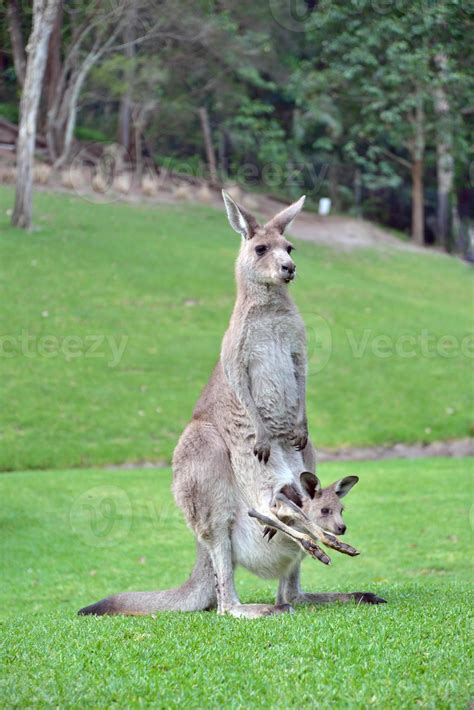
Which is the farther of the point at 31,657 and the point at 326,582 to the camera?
the point at 326,582

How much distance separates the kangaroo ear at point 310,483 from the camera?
20.4 feet

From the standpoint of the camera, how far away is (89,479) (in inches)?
591

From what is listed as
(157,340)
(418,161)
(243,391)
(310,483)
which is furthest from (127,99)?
(310,483)

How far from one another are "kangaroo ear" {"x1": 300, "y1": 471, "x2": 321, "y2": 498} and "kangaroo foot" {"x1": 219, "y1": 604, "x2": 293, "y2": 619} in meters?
0.71

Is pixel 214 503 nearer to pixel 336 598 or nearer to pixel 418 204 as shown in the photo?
pixel 336 598

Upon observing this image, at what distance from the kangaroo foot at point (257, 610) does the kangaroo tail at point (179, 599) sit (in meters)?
0.39

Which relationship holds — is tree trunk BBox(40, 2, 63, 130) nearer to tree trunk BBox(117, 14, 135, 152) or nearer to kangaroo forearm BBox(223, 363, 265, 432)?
tree trunk BBox(117, 14, 135, 152)

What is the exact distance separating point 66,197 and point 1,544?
63.2ft

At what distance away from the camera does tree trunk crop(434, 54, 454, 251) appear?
33.4 meters

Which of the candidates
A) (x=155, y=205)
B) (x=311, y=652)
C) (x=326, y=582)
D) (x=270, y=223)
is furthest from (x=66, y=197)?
(x=311, y=652)

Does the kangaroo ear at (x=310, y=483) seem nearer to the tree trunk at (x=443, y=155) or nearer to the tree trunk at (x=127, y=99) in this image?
the tree trunk at (x=443, y=155)

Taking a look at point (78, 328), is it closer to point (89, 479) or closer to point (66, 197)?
point (89, 479)

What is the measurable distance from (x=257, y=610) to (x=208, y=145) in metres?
32.2

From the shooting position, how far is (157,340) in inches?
851
